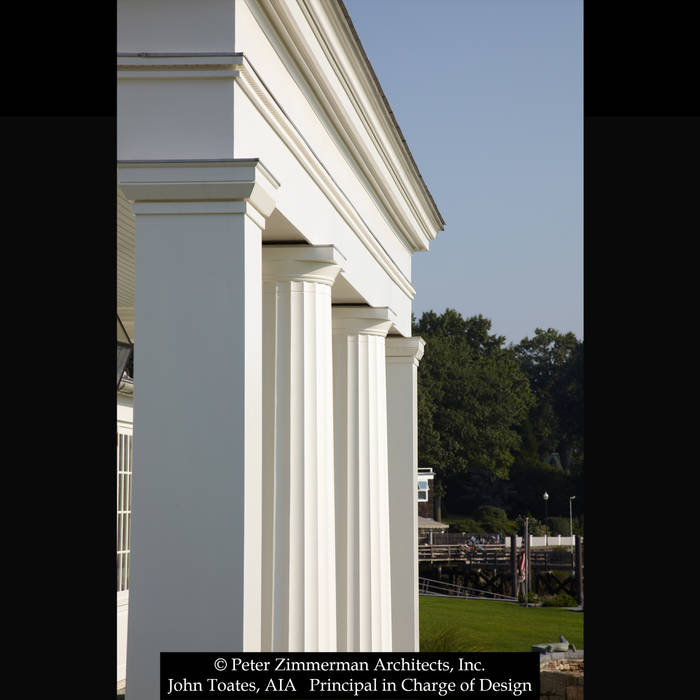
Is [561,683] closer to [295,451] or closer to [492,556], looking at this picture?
[295,451]

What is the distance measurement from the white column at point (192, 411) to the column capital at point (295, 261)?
842 centimetres

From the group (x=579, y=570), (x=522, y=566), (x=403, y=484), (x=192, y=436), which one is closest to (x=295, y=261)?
(x=192, y=436)

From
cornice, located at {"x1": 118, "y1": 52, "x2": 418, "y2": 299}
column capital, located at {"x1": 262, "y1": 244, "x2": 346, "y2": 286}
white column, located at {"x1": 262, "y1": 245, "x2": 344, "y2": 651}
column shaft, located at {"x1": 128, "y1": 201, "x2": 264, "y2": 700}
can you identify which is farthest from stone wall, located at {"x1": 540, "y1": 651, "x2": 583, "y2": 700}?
column shaft, located at {"x1": 128, "y1": 201, "x2": 264, "y2": 700}

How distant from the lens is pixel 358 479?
4250 cm

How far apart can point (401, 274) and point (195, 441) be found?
3230cm

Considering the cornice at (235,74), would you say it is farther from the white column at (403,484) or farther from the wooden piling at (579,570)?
the wooden piling at (579,570)

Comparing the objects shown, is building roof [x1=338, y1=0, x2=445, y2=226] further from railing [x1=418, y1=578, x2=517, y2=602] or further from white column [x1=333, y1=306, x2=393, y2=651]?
railing [x1=418, y1=578, x2=517, y2=602]

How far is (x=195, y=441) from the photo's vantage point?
69.6 feet

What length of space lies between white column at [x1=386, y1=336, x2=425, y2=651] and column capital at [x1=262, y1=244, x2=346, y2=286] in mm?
25054

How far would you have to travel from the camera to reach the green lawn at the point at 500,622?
315 feet

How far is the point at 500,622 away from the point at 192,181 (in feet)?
329

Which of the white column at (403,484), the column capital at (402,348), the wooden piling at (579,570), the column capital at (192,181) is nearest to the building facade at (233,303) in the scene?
the column capital at (192,181)
